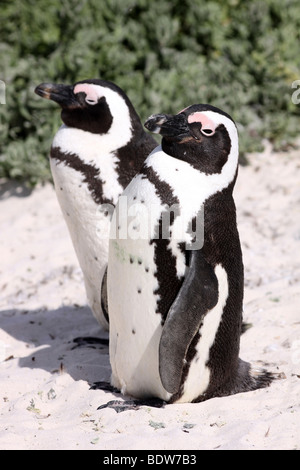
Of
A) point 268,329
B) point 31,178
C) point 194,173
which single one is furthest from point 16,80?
point 194,173

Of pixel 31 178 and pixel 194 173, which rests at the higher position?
pixel 194 173

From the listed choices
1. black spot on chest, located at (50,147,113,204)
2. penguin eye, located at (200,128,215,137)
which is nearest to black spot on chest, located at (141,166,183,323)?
penguin eye, located at (200,128,215,137)

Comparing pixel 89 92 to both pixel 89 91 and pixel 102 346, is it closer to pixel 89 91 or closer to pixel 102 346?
pixel 89 91

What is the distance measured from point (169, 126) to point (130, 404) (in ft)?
3.69

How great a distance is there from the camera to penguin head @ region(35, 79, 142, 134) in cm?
418

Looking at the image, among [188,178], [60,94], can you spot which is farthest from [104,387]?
[60,94]

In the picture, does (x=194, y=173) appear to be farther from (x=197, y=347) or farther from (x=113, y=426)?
(x=113, y=426)

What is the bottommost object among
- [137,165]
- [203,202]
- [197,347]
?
[197,347]

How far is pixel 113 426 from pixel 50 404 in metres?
0.45

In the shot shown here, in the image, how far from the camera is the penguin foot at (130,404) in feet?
10.5

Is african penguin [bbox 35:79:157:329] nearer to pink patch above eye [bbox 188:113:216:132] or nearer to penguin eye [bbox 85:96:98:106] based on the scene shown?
penguin eye [bbox 85:96:98:106]

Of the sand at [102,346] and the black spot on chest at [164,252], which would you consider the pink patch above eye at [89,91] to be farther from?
the sand at [102,346]

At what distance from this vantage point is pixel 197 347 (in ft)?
10.5
